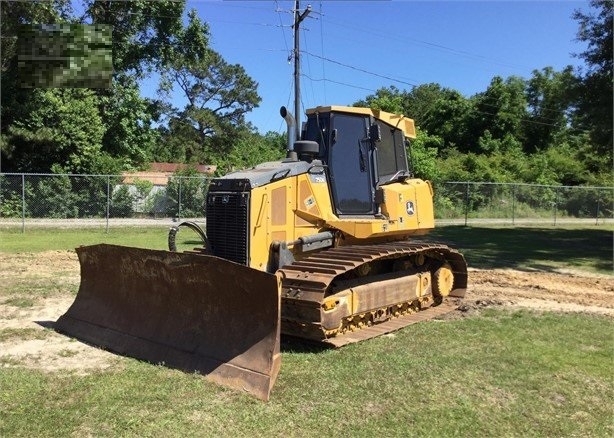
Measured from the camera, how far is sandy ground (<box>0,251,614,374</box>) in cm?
586

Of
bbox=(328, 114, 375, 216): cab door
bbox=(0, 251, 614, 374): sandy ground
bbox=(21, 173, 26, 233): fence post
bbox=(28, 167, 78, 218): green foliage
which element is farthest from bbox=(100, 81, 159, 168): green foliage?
bbox=(328, 114, 375, 216): cab door

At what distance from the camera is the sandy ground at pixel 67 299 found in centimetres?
586

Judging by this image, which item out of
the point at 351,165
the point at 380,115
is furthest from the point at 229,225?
the point at 380,115

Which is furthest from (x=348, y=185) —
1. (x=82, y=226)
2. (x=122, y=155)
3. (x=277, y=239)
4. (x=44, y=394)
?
(x=122, y=155)

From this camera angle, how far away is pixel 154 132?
95.6 ft

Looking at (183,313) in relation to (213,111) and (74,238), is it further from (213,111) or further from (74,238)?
(213,111)

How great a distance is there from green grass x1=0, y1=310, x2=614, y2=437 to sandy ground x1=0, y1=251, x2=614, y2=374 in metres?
0.53

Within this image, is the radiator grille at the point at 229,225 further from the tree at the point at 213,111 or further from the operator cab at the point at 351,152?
the tree at the point at 213,111

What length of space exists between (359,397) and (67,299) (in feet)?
19.0

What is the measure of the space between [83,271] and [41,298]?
208 centimetres

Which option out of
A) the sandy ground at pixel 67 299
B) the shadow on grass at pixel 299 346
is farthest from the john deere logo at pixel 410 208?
the shadow on grass at pixel 299 346

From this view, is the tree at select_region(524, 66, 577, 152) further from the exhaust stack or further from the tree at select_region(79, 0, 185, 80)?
the exhaust stack

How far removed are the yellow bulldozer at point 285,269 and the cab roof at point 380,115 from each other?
19 mm

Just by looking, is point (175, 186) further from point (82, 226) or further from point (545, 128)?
point (545, 128)
